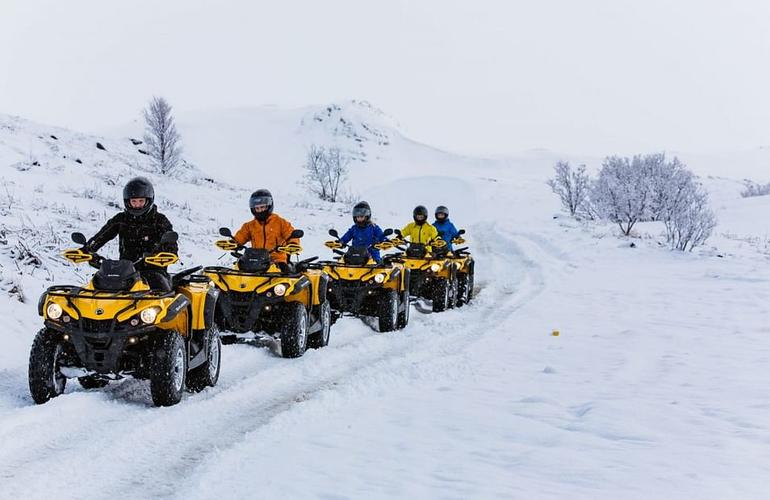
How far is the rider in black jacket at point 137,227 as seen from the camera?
6.82 metres

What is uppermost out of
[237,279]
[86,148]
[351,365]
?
[86,148]

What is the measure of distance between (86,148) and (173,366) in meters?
36.0

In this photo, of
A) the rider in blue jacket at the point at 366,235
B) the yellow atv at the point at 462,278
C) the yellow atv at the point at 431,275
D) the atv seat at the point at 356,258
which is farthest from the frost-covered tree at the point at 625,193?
the atv seat at the point at 356,258

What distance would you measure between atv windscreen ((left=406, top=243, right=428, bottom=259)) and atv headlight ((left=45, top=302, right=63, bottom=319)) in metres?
8.36

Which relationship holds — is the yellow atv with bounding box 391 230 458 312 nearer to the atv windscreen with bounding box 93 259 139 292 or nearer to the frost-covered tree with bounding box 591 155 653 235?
the atv windscreen with bounding box 93 259 139 292

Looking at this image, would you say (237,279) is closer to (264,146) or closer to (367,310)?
(367,310)

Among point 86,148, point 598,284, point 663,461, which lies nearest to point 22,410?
point 663,461

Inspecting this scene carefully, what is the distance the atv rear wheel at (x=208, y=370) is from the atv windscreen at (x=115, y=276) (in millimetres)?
1057

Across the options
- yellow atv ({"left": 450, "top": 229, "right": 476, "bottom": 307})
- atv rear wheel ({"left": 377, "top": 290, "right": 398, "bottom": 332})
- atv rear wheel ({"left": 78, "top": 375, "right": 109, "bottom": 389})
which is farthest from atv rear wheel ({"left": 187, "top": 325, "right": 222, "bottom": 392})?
yellow atv ({"left": 450, "top": 229, "right": 476, "bottom": 307})

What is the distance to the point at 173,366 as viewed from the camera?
5.93 meters

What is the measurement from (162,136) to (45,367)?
1668 inches

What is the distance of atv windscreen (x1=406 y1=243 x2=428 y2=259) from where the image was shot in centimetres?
1348

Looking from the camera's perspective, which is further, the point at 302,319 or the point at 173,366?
the point at 302,319

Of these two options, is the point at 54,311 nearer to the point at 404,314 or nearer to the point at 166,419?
the point at 166,419
